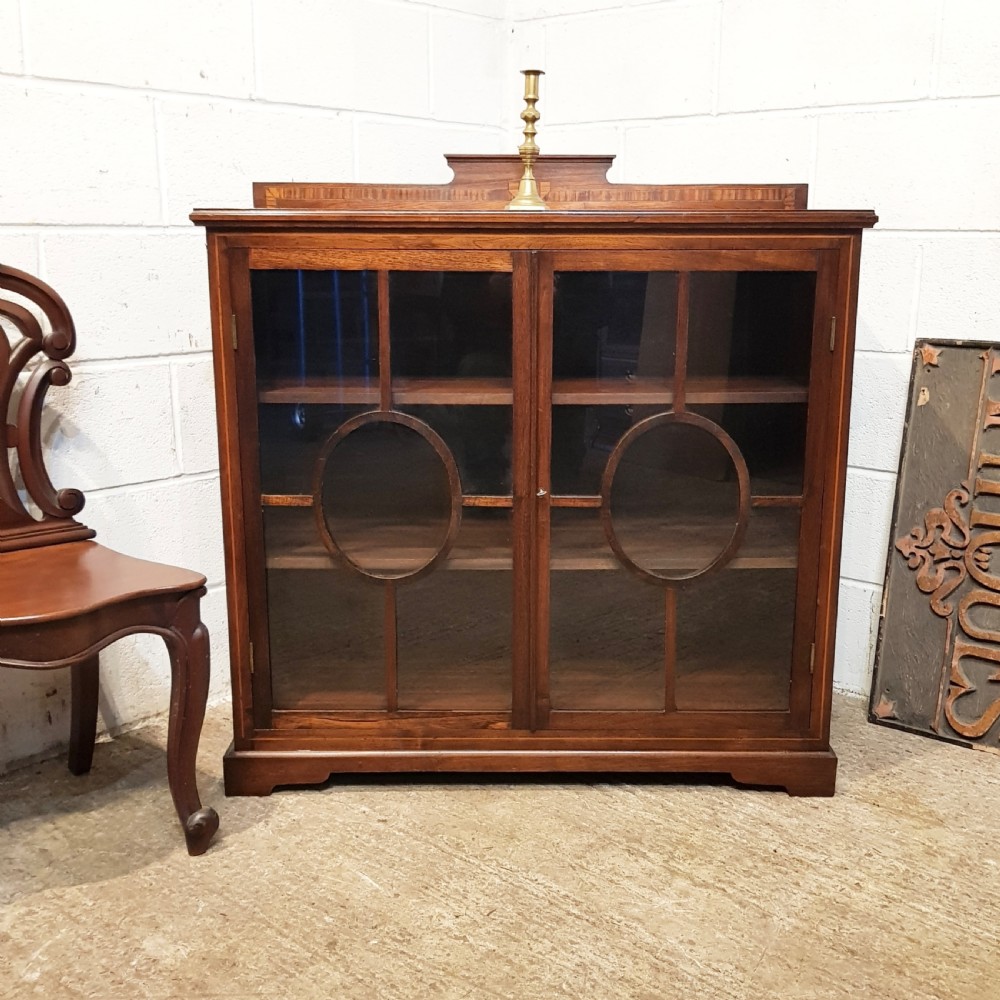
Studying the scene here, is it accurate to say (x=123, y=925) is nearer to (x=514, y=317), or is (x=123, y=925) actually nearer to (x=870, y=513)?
(x=514, y=317)

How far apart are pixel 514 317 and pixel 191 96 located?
858mm

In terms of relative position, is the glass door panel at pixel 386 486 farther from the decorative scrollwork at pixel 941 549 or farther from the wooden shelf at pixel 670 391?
the decorative scrollwork at pixel 941 549

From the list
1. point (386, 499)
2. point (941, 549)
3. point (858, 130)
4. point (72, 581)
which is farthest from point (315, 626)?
point (858, 130)

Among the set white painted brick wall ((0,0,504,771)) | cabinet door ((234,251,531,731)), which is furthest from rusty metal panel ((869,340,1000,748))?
white painted brick wall ((0,0,504,771))

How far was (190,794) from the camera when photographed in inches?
67.9

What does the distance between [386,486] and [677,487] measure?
0.51 metres

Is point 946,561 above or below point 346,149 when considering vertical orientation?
below

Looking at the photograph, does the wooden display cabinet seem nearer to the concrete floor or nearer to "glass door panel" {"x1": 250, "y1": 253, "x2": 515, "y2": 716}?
"glass door panel" {"x1": 250, "y1": 253, "x2": 515, "y2": 716}

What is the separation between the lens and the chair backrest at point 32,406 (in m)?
1.82

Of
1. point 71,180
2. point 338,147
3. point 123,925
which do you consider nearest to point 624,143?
point 338,147

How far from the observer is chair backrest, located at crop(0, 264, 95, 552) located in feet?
5.98

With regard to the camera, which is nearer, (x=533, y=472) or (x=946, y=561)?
(x=533, y=472)

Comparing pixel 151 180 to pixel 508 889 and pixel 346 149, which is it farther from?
pixel 508 889

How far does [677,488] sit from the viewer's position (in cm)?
188
